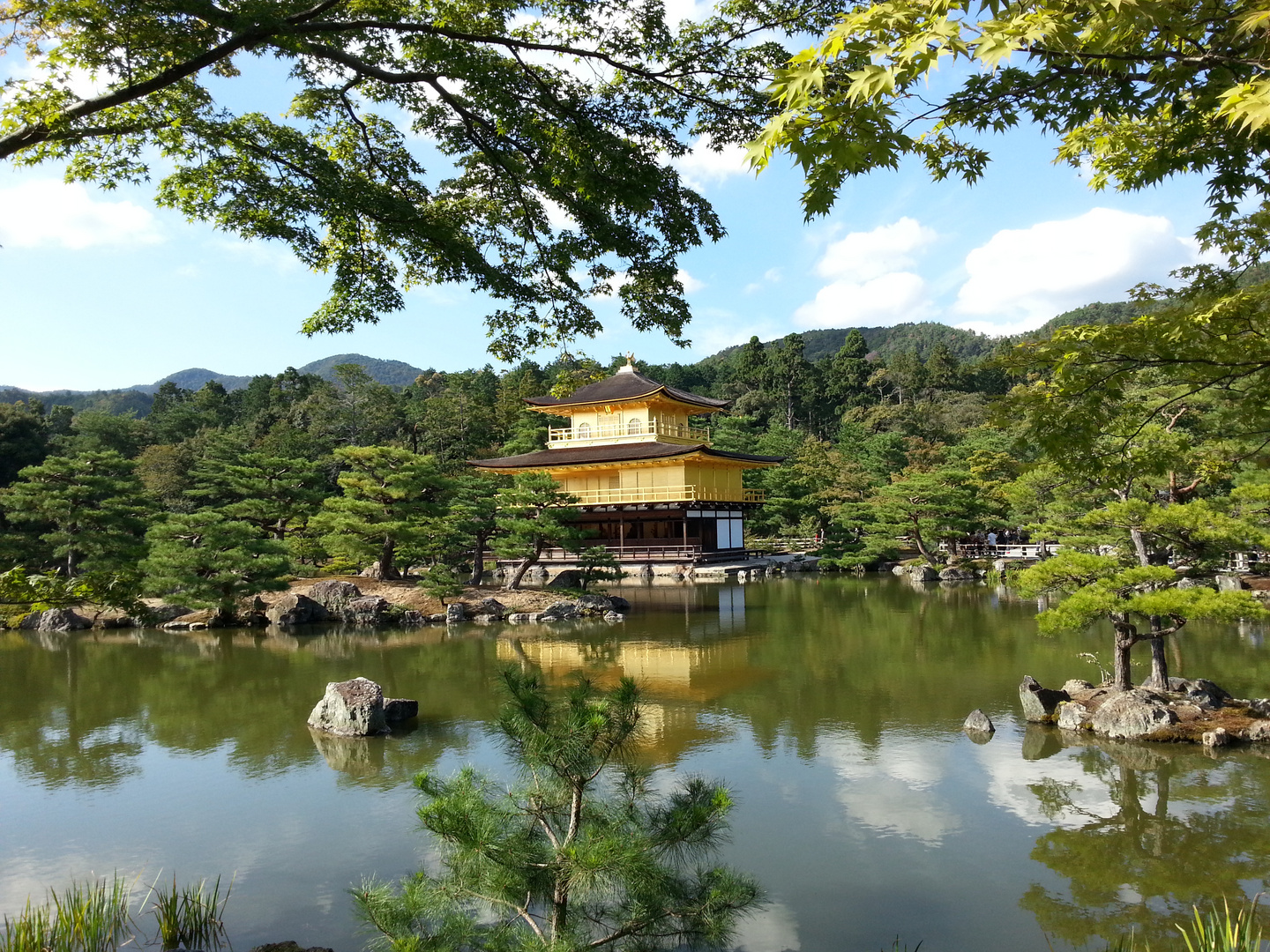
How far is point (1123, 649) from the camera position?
23.0 feet

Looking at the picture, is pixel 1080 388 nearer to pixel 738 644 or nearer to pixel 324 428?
pixel 738 644

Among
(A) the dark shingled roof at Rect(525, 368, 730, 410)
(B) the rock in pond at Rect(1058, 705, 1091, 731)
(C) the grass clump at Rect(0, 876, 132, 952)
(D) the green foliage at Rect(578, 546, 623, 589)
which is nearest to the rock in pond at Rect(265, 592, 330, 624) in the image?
(D) the green foliage at Rect(578, 546, 623, 589)

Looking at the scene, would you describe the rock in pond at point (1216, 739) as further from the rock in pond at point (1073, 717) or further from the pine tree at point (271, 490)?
the pine tree at point (271, 490)

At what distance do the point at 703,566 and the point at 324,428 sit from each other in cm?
1804

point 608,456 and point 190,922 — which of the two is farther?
point 608,456

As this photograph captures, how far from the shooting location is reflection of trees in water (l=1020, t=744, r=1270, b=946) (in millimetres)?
3971

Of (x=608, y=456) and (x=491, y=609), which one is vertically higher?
(x=608, y=456)

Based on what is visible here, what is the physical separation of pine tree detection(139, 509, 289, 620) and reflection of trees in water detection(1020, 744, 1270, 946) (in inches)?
527

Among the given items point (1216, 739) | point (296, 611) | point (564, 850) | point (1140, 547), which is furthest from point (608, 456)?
point (564, 850)

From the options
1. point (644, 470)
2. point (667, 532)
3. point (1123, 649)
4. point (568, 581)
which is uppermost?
point (644, 470)

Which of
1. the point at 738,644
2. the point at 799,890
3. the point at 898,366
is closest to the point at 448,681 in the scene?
the point at 738,644

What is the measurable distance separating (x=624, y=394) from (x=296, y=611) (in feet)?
41.6

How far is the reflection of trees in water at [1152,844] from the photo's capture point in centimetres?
397

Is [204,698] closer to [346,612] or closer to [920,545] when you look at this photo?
[346,612]
